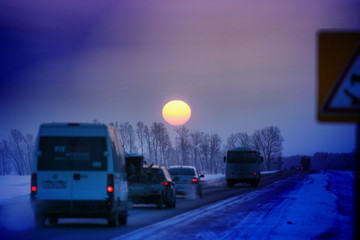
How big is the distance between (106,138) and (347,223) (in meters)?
7.99

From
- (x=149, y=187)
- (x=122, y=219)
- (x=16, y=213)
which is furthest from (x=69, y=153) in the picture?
(x=149, y=187)

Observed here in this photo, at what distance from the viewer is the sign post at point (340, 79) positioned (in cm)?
423

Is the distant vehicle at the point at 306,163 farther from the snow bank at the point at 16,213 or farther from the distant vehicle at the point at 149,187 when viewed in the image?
the distant vehicle at the point at 149,187

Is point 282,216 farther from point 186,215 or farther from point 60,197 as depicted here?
point 60,197

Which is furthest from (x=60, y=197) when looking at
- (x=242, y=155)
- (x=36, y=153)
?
(x=242, y=155)

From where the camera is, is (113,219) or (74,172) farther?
(113,219)

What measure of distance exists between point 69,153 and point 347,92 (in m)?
10.3

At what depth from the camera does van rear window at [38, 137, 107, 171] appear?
533 inches

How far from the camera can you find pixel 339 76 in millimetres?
4234

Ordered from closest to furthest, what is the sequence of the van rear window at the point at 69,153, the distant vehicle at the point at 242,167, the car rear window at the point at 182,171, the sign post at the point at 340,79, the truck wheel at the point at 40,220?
the sign post at the point at 340,79 < the van rear window at the point at 69,153 < the truck wheel at the point at 40,220 < the car rear window at the point at 182,171 < the distant vehicle at the point at 242,167

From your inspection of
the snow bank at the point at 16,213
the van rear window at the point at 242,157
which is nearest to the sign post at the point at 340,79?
the snow bank at the point at 16,213

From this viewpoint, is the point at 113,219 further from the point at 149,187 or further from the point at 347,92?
the point at 347,92

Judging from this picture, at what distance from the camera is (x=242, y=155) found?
47.8m

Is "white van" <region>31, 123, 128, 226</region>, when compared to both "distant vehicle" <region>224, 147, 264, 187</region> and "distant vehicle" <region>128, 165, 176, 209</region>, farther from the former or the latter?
"distant vehicle" <region>224, 147, 264, 187</region>
